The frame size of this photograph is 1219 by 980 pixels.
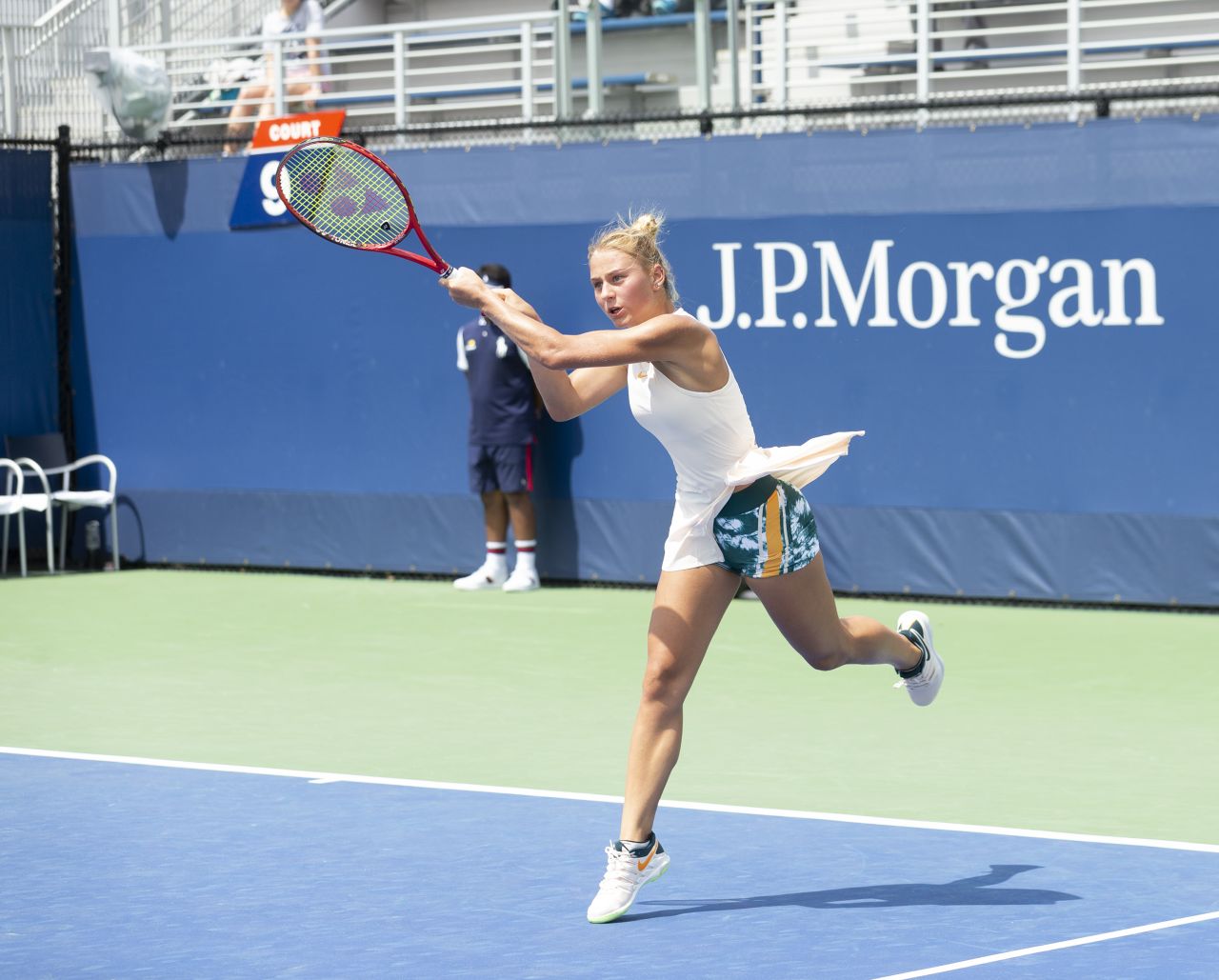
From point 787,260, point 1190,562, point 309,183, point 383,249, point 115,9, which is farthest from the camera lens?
point 115,9

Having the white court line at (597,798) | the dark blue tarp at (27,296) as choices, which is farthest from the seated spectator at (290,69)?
the white court line at (597,798)

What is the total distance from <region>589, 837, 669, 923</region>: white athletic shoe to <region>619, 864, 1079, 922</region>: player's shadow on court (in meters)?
0.07

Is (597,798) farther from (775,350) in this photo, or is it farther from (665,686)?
(775,350)

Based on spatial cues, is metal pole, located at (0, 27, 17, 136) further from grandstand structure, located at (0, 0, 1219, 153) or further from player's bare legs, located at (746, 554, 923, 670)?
player's bare legs, located at (746, 554, 923, 670)

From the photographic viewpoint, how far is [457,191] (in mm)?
13445

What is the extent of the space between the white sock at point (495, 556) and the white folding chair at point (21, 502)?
3075mm

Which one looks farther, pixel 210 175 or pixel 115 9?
pixel 115 9

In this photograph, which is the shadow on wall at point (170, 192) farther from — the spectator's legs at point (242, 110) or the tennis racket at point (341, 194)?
the tennis racket at point (341, 194)

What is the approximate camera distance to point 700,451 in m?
5.73

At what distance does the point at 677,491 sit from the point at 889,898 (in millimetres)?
1264

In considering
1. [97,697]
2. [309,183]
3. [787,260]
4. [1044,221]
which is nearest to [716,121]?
[787,260]

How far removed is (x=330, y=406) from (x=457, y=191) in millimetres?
1703

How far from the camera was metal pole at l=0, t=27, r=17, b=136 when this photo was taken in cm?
1518

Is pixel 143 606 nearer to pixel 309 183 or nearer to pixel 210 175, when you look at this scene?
pixel 210 175
